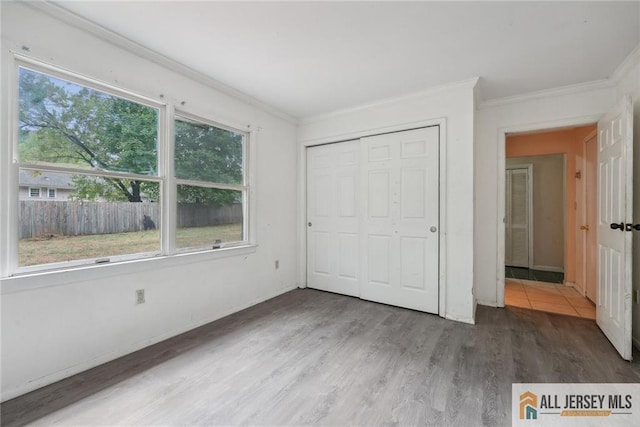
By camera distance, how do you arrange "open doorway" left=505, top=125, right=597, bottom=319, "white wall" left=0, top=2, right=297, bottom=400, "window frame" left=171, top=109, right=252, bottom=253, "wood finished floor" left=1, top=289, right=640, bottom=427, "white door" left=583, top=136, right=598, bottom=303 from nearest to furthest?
"wood finished floor" left=1, top=289, right=640, bottom=427
"white wall" left=0, top=2, right=297, bottom=400
"window frame" left=171, top=109, right=252, bottom=253
"white door" left=583, top=136, right=598, bottom=303
"open doorway" left=505, top=125, right=597, bottom=319

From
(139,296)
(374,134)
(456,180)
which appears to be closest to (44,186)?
(139,296)

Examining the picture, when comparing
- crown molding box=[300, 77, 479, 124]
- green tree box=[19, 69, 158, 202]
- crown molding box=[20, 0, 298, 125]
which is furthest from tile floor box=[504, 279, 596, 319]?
green tree box=[19, 69, 158, 202]

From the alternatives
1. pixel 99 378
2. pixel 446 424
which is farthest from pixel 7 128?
pixel 446 424

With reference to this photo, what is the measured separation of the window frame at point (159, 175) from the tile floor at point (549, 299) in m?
3.45

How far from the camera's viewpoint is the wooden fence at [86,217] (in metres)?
1.79

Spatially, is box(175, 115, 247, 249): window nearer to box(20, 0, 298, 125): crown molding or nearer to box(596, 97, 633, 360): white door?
box(20, 0, 298, 125): crown molding

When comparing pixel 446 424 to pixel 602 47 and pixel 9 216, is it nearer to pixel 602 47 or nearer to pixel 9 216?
pixel 9 216

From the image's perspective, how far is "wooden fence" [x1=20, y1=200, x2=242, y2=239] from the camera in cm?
179

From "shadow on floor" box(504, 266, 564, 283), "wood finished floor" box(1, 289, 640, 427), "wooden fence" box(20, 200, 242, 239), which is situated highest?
"wooden fence" box(20, 200, 242, 239)

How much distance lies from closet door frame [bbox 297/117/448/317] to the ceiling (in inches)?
17.5

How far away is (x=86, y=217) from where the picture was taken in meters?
2.04

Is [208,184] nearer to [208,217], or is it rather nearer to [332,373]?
[208,217]

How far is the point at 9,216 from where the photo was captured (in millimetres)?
1652

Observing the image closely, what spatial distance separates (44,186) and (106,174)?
1.18 feet
